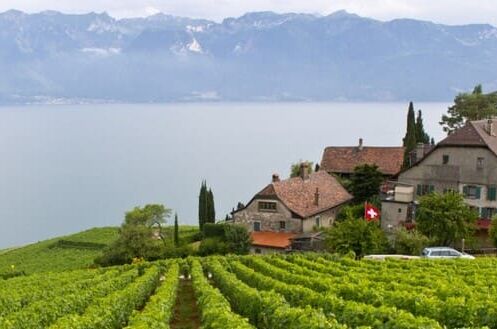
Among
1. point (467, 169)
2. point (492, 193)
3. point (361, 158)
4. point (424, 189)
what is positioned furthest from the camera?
point (361, 158)

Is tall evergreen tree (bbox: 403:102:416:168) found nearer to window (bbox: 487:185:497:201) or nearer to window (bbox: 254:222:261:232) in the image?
window (bbox: 487:185:497:201)

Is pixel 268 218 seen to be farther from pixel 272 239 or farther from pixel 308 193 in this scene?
pixel 308 193

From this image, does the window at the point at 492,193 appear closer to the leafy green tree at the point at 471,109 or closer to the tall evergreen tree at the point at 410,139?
the tall evergreen tree at the point at 410,139

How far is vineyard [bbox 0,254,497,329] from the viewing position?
15.7 meters

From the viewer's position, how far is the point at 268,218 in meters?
54.1

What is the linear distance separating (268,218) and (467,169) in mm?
17112

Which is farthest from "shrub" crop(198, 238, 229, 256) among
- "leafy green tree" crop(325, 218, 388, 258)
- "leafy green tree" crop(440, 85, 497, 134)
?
"leafy green tree" crop(440, 85, 497, 134)

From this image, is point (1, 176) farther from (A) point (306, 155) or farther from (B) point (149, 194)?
(A) point (306, 155)

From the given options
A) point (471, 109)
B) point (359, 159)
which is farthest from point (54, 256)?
point (471, 109)

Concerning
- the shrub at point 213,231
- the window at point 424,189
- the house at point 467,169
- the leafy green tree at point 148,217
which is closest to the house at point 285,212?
the shrub at point 213,231

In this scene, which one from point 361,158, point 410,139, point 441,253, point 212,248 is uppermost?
point 410,139

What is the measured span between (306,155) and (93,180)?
208 feet

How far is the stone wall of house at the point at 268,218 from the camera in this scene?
5309cm

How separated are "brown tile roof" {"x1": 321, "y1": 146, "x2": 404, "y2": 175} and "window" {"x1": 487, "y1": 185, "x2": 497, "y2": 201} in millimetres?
18827
